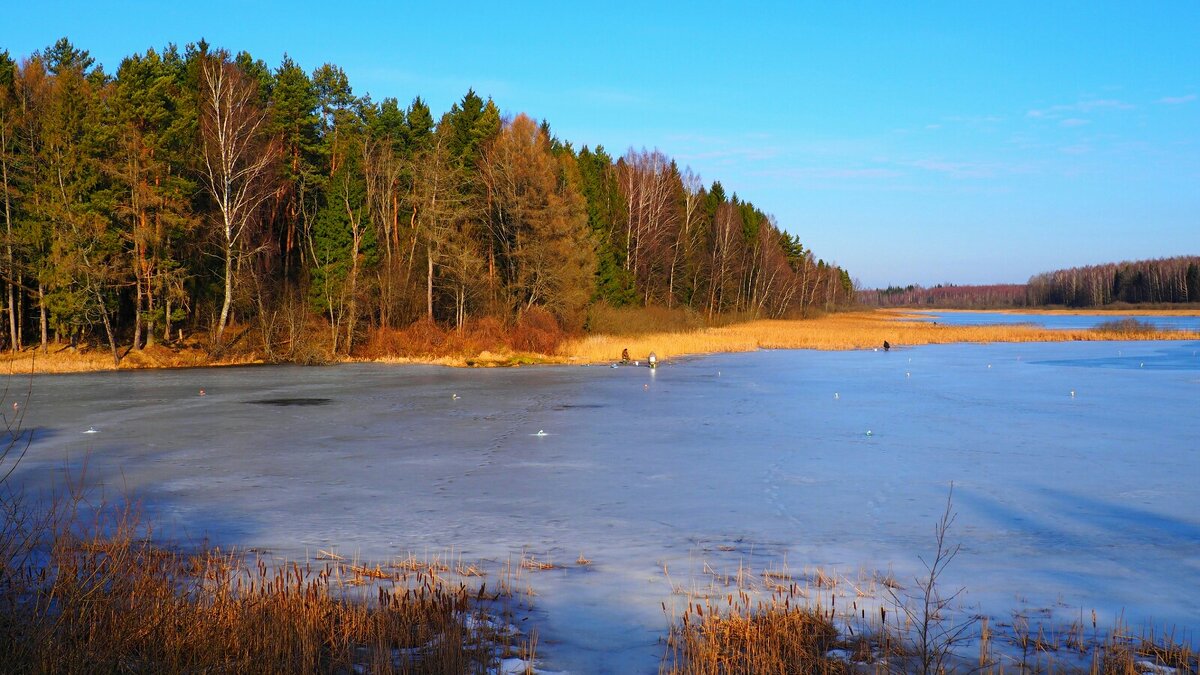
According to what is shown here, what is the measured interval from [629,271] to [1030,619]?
49.6m

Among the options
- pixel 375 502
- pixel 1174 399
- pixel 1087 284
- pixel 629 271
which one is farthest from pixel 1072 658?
pixel 1087 284

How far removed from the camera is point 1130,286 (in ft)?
471

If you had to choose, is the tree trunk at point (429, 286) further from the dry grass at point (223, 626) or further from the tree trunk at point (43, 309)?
→ the dry grass at point (223, 626)

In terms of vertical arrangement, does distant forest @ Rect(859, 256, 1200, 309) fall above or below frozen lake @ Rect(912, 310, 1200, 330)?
above

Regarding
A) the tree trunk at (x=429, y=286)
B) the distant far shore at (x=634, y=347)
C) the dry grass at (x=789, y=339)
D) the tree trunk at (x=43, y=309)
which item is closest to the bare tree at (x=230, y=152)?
the distant far shore at (x=634, y=347)

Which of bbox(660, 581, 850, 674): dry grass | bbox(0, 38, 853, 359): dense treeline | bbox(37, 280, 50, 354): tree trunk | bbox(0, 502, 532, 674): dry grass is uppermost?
bbox(0, 38, 853, 359): dense treeline

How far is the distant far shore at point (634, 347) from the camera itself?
3122 cm

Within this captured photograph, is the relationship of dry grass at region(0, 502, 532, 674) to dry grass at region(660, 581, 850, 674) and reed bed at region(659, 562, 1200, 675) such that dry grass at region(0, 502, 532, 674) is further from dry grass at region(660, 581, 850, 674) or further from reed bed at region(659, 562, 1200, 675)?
reed bed at region(659, 562, 1200, 675)

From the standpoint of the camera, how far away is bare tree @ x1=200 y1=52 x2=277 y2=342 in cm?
3225

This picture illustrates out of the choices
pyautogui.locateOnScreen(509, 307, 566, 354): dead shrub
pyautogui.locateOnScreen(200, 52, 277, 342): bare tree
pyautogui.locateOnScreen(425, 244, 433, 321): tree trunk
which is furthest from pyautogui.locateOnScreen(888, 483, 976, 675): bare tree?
pyautogui.locateOnScreen(425, 244, 433, 321): tree trunk

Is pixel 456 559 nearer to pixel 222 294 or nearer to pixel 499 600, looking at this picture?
pixel 499 600

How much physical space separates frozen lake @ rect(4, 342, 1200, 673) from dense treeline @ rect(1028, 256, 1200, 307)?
130m

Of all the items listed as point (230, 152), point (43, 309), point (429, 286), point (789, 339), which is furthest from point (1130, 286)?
point (43, 309)

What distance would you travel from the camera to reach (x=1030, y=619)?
6.11 metres
